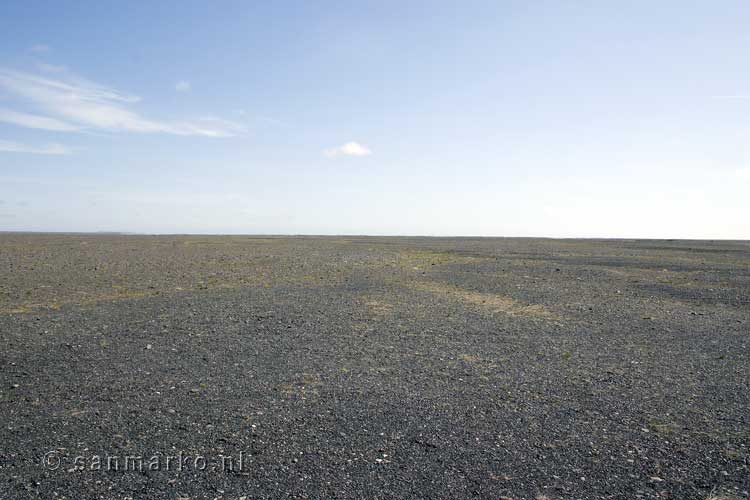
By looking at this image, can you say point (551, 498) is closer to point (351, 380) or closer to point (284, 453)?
point (284, 453)

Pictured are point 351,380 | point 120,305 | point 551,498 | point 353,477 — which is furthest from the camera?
point 120,305

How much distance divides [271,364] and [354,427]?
355 centimetres

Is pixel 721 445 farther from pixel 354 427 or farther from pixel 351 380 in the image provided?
pixel 351 380

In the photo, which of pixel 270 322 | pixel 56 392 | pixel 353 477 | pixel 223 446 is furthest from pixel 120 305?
pixel 353 477

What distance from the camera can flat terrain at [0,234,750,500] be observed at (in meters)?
5.41

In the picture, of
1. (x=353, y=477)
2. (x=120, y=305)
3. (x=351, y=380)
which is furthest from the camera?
(x=120, y=305)

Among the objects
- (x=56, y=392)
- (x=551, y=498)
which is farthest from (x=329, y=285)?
(x=551, y=498)

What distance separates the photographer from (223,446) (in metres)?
6.10

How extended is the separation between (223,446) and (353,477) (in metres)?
1.79

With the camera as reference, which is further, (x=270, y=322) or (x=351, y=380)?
(x=270, y=322)

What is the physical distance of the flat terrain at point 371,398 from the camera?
5.41 meters

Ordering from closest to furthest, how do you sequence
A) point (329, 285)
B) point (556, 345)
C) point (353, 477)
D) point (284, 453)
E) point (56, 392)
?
1. point (353, 477)
2. point (284, 453)
3. point (56, 392)
4. point (556, 345)
5. point (329, 285)

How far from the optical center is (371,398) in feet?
26.3

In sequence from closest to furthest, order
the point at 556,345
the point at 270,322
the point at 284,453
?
the point at 284,453 < the point at 556,345 < the point at 270,322
